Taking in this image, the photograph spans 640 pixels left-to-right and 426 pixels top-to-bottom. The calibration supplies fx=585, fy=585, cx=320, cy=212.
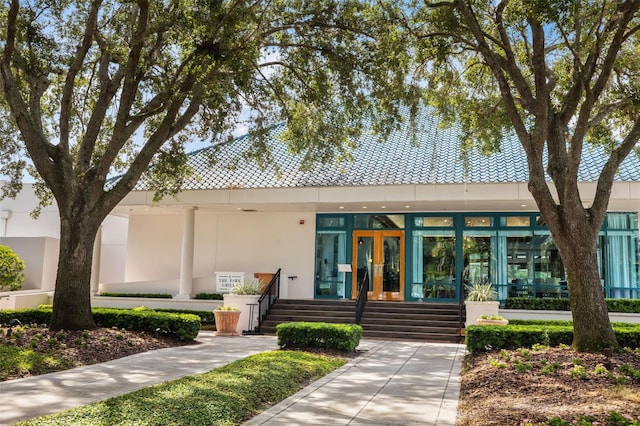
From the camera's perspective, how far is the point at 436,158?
2083 centimetres

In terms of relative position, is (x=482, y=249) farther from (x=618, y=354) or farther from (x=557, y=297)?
(x=618, y=354)

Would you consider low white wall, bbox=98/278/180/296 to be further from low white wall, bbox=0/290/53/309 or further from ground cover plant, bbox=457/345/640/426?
ground cover plant, bbox=457/345/640/426

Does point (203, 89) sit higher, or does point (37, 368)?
point (203, 89)

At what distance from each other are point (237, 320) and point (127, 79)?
7372 millimetres

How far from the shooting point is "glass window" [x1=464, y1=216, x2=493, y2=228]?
20.5 meters

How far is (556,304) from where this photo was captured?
17875mm

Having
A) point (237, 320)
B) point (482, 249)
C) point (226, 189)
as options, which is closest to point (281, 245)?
point (226, 189)

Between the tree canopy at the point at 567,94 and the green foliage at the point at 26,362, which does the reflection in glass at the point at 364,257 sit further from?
the green foliage at the point at 26,362

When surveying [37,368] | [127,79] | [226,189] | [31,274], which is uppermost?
[127,79]

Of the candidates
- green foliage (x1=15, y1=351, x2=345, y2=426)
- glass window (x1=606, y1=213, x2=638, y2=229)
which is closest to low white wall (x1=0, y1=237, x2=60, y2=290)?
green foliage (x1=15, y1=351, x2=345, y2=426)

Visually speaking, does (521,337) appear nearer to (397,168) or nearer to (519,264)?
(519,264)

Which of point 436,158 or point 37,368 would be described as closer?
point 37,368

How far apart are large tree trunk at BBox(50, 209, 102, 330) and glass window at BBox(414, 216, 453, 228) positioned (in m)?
11.9

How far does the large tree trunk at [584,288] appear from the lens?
9.65m
